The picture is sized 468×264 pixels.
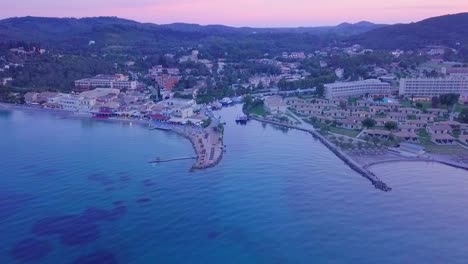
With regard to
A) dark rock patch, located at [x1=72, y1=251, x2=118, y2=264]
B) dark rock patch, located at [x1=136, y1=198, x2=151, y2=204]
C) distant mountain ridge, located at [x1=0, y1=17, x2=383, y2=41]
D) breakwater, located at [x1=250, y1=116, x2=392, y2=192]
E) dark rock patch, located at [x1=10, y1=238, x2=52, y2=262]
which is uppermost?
distant mountain ridge, located at [x1=0, y1=17, x2=383, y2=41]

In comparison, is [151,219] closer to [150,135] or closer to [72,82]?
[150,135]

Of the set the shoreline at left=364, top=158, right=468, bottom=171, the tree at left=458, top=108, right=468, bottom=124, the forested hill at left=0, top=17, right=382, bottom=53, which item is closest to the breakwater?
the shoreline at left=364, top=158, right=468, bottom=171

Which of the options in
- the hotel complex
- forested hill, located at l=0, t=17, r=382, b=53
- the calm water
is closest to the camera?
the calm water

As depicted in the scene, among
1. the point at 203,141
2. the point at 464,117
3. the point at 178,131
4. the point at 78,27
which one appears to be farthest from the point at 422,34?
the point at 78,27

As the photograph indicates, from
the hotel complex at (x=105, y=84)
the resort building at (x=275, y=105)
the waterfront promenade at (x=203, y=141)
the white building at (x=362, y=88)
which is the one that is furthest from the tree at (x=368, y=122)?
the hotel complex at (x=105, y=84)

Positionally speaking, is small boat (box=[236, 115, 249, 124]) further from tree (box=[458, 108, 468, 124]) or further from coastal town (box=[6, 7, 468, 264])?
tree (box=[458, 108, 468, 124])

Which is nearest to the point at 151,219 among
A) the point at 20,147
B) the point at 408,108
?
the point at 20,147
